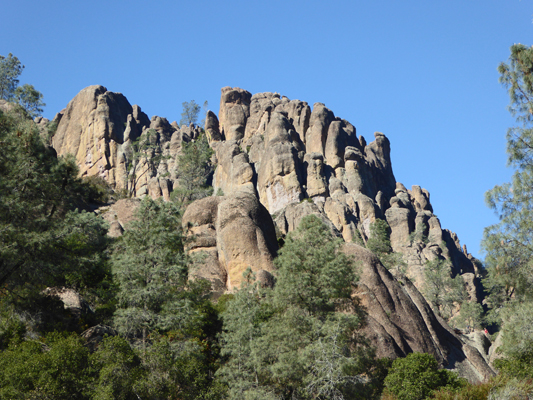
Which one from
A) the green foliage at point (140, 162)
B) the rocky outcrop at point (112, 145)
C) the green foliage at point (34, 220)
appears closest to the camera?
→ the green foliage at point (34, 220)

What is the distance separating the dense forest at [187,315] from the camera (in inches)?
827

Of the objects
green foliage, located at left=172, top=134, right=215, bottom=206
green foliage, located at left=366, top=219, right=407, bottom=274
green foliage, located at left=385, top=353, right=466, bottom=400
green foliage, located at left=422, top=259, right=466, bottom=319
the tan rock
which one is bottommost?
green foliage, located at left=385, top=353, right=466, bottom=400

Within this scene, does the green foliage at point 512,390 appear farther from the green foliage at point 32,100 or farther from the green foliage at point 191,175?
the green foliage at point 191,175

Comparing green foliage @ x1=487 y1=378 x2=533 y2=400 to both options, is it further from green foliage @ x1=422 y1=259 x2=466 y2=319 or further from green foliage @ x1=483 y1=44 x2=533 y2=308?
green foliage @ x1=422 y1=259 x2=466 y2=319

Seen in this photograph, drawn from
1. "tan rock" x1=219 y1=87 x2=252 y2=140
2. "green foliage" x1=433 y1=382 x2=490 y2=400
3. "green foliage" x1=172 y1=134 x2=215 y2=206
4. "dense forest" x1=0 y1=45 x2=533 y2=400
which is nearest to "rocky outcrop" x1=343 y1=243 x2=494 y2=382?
"dense forest" x1=0 y1=45 x2=533 y2=400

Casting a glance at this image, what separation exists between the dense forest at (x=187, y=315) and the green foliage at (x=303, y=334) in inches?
2.7

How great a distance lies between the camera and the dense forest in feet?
68.9

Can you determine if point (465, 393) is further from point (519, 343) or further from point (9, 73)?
point (9, 73)

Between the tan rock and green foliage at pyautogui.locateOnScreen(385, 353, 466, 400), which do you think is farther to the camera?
the tan rock

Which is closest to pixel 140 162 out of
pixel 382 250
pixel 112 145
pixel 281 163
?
pixel 112 145

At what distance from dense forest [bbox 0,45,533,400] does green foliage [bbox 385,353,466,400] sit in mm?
63

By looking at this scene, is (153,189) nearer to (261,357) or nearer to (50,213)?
(50,213)

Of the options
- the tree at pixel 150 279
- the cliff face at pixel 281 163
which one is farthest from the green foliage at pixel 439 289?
the tree at pixel 150 279

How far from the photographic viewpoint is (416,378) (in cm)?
2300
